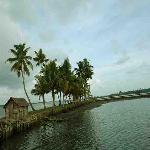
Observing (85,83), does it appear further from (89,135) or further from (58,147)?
(58,147)

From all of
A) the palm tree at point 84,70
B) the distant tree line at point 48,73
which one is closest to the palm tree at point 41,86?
the distant tree line at point 48,73

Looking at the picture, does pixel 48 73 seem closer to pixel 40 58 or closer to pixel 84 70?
pixel 40 58

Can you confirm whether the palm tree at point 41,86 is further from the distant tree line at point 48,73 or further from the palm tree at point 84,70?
the palm tree at point 84,70

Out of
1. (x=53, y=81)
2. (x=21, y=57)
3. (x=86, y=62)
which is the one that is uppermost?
(x=86, y=62)

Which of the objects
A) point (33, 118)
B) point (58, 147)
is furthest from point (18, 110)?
point (58, 147)

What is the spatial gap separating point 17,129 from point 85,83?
76.3 m

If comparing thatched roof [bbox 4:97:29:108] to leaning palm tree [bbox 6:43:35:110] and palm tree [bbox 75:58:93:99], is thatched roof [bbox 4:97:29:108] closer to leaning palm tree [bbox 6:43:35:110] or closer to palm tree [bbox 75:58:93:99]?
leaning palm tree [bbox 6:43:35:110]

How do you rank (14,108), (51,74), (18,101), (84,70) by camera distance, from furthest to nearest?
1. (84,70)
2. (51,74)
3. (18,101)
4. (14,108)

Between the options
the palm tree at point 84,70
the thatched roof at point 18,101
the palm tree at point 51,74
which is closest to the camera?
the thatched roof at point 18,101

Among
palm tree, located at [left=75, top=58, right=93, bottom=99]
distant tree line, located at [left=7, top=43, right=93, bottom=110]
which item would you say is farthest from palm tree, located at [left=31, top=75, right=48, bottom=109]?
palm tree, located at [left=75, top=58, right=93, bottom=99]

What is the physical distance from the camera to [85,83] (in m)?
127

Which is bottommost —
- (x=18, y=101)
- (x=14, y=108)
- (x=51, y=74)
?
(x=14, y=108)

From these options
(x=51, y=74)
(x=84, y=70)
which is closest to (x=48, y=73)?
(x=51, y=74)

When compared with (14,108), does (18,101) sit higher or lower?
higher
